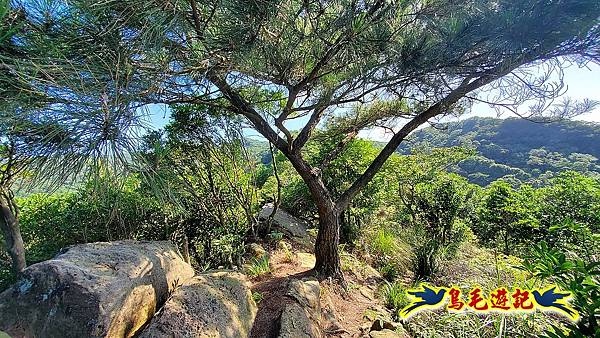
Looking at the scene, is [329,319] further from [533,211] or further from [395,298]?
[533,211]

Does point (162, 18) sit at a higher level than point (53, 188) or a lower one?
higher

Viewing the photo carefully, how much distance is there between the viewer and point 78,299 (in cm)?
143

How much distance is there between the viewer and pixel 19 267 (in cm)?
244

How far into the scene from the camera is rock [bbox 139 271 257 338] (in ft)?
5.02

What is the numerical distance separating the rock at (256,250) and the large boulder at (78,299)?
1863mm

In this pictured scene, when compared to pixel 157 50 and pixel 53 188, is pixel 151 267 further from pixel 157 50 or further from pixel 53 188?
pixel 157 50

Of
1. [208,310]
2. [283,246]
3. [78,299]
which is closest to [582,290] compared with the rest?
[208,310]

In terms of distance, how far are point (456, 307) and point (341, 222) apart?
260 centimetres

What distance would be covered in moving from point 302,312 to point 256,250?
167 centimetres

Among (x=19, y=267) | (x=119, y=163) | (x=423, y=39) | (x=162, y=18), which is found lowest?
(x=19, y=267)

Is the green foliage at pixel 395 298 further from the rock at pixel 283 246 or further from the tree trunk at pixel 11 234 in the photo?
the tree trunk at pixel 11 234

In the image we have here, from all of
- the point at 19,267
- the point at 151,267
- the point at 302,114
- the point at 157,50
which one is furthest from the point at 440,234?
the point at 19,267

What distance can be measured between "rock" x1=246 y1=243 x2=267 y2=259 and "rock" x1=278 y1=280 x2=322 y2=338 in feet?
3.64

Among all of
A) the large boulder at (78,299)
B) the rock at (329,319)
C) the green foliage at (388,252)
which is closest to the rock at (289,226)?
the green foliage at (388,252)
